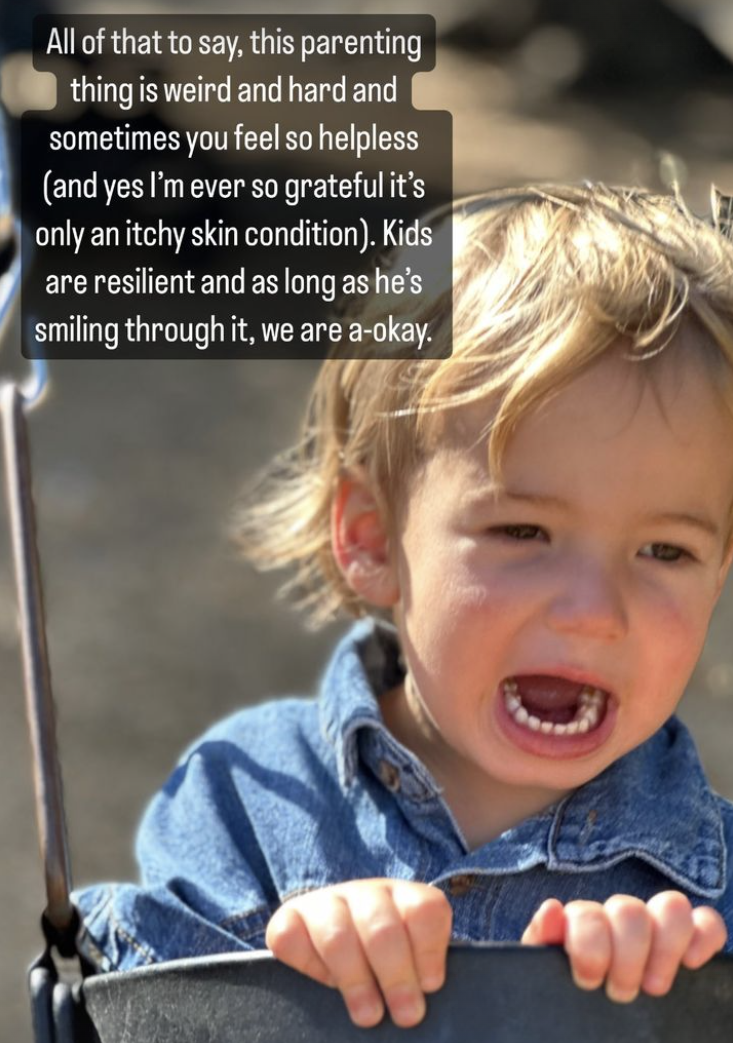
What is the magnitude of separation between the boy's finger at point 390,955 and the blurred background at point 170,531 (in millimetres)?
599

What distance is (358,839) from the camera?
1.16 metres

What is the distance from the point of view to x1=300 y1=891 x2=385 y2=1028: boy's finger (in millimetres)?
828

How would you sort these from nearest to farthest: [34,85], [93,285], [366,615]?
[366,615]
[93,285]
[34,85]

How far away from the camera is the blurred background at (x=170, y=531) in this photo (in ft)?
8.41

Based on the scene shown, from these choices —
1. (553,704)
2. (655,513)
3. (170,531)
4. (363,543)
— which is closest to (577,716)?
(553,704)

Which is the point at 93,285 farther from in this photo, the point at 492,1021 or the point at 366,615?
the point at 492,1021

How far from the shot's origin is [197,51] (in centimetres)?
468

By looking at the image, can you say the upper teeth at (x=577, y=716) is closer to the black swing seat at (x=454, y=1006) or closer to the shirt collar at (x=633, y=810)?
the shirt collar at (x=633, y=810)

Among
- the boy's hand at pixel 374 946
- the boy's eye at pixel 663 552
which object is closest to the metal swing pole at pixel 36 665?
the boy's hand at pixel 374 946

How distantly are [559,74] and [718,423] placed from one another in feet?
15.3

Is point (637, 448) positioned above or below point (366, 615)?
above

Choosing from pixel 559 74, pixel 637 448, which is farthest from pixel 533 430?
pixel 559 74

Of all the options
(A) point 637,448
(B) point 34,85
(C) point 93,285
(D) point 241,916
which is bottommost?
(D) point 241,916

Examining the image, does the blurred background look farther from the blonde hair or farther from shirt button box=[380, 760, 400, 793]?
shirt button box=[380, 760, 400, 793]
